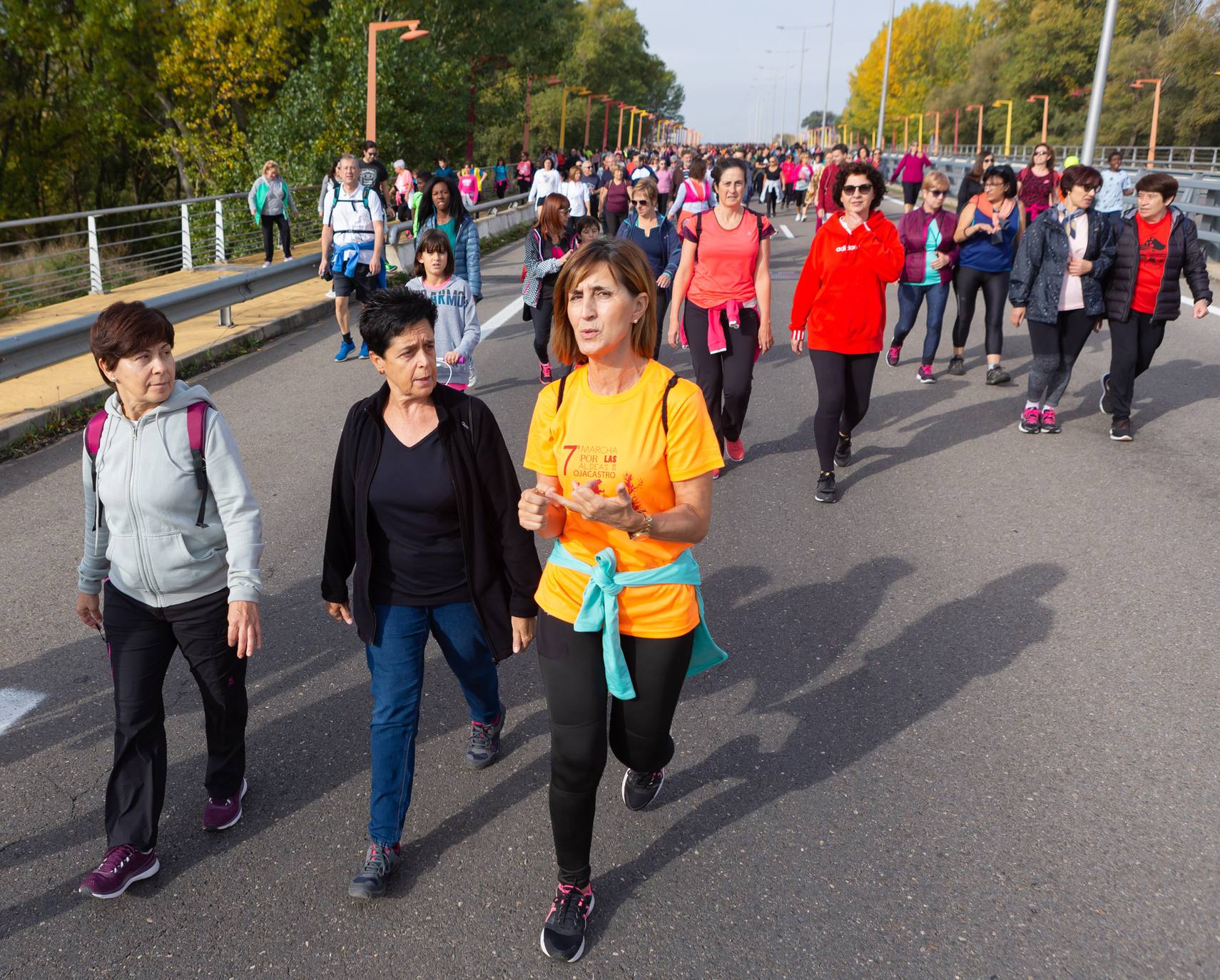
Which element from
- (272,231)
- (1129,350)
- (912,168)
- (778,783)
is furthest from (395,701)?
(912,168)

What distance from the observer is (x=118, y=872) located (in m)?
3.21

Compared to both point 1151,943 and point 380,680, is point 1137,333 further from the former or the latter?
point 380,680

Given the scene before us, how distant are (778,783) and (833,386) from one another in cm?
349

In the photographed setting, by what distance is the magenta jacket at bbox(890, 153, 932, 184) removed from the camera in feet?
80.9

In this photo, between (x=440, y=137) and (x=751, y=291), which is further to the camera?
(x=440, y=137)

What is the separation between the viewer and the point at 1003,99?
299ft

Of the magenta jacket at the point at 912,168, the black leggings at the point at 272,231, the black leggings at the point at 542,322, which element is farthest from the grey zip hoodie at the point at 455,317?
the magenta jacket at the point at 912,168

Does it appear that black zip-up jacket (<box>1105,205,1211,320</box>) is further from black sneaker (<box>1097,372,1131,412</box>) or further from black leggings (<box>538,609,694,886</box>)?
black leggings (<box>538,609,694,886</box>)

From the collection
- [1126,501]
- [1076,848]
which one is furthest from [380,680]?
[1126,501]

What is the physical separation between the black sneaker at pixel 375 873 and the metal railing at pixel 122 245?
9.21 m

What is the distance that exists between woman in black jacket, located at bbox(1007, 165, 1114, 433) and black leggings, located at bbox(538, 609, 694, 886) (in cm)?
584

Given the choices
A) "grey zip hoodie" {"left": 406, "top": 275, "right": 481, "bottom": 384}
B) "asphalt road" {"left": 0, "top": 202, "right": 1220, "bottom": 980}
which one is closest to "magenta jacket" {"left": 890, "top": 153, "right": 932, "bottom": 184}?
"grey zip hoodie" {"left": 406, "top": 275, "right": 481, "bottom": 384}

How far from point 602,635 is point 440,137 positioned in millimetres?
34522

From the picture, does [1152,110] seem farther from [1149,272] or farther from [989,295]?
[1149,272]
